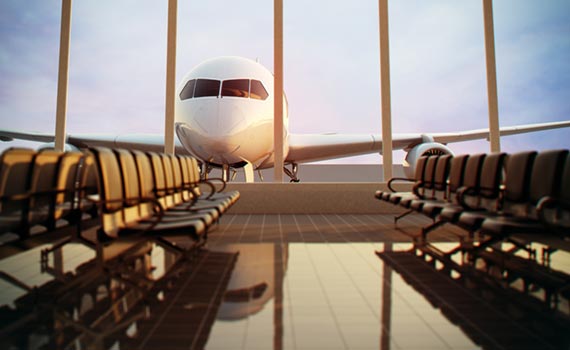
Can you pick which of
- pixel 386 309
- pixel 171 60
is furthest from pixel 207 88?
pixel 386 309

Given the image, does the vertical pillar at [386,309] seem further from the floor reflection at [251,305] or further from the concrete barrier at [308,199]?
the concrete barrier at [308,199]

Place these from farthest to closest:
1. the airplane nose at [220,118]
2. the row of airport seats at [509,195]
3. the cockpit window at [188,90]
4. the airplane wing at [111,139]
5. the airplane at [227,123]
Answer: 1. the airplane wing at [111,139]
2. the cockpit window at [188,90]
3. the airplane at [227,123]
4. the airplane nose at [220,118]
5. the row of airport seats at [509,195]

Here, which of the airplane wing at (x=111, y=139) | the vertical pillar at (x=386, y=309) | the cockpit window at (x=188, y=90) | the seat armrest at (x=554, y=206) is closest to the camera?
the vertical pillar at (x=386, y=309)

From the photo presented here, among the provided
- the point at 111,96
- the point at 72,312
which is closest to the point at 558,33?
the point at 111,96

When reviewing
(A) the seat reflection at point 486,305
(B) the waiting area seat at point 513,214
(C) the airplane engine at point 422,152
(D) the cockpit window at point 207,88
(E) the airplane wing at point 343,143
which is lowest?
(A) the seat reflection at point 486,305

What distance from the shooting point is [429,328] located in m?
1.68

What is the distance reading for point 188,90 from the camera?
7262mm

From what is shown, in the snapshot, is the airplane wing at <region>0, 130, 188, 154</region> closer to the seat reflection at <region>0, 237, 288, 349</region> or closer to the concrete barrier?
the concrete barrier

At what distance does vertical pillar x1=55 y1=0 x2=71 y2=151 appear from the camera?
617 cm

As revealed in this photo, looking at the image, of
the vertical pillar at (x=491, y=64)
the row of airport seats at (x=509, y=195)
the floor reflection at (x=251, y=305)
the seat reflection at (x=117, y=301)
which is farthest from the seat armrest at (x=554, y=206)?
the vertical pillar at (x=491, y=64)

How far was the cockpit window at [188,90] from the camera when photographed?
23.5ft

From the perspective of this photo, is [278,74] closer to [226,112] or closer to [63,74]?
[226,112]

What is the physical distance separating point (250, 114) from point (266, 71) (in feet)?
5.41

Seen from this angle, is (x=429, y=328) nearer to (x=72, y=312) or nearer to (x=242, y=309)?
(x=242, y=309)
